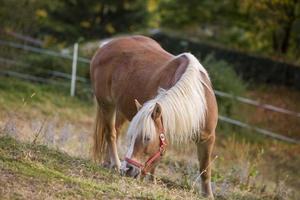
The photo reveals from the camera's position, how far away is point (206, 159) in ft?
19.4

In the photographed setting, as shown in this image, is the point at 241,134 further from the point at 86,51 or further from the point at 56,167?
the point at 56,167

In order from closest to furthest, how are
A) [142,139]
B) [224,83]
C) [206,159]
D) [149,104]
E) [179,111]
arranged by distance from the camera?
[142,139] < [149,104] < [179,111] < [206,159] < [224,83]

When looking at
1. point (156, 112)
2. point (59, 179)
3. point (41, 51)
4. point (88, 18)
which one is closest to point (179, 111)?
point (156, 112)

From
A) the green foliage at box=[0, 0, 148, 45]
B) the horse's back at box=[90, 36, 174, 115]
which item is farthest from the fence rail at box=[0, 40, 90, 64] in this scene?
the horse's back at box=[90, 36, 174, 115]

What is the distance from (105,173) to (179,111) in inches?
32.0

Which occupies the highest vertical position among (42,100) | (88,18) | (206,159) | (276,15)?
(206,159)

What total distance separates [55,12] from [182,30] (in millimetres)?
4412

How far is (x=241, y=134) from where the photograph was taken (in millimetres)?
12227

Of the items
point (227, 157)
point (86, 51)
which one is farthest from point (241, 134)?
point (86, 51)

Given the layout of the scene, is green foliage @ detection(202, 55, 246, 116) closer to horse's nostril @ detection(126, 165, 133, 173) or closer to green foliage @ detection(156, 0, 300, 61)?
green foliage @ detection(156, 0, 300, 61)

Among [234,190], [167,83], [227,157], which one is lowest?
[227,157]

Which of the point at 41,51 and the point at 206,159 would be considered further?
the point at 41,51

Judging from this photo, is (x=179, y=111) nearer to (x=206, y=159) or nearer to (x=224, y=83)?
(x=206, y=159)

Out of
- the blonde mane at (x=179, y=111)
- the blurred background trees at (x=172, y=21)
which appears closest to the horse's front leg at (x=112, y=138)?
the blonde mane at (x=179, y=111)
